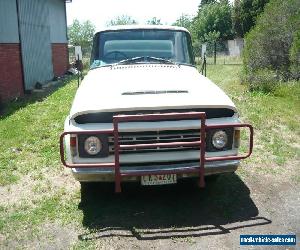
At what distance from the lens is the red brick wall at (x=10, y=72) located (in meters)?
12.3

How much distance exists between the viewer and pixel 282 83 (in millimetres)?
12883

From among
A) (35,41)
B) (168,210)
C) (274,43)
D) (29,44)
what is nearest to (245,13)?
(274,43)

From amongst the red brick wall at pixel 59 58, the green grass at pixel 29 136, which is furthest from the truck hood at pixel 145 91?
the red brick wall at pixel 59 58

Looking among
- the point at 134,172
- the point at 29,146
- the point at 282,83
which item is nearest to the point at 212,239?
the point at 134,172

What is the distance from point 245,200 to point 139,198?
4.55ft

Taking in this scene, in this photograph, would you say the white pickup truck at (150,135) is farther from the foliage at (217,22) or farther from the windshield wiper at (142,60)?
the foliage at (217,22)

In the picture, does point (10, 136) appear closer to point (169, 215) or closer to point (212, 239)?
point (169, 215)

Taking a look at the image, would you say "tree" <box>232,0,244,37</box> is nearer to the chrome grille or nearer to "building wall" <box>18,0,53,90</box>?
"building wall" <box>18,0,53,90</box>

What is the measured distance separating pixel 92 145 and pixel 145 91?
94cm

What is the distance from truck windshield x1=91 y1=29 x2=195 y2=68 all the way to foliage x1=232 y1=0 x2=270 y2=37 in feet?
102

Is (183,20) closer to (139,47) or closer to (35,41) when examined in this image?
(35,41)

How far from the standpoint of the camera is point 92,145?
4.35 metres

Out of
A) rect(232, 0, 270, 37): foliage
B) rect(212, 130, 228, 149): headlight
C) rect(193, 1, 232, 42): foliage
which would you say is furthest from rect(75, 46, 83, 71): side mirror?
rect(193, 1, 232, 42): foliage

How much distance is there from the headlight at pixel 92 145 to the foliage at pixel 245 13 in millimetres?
33714
